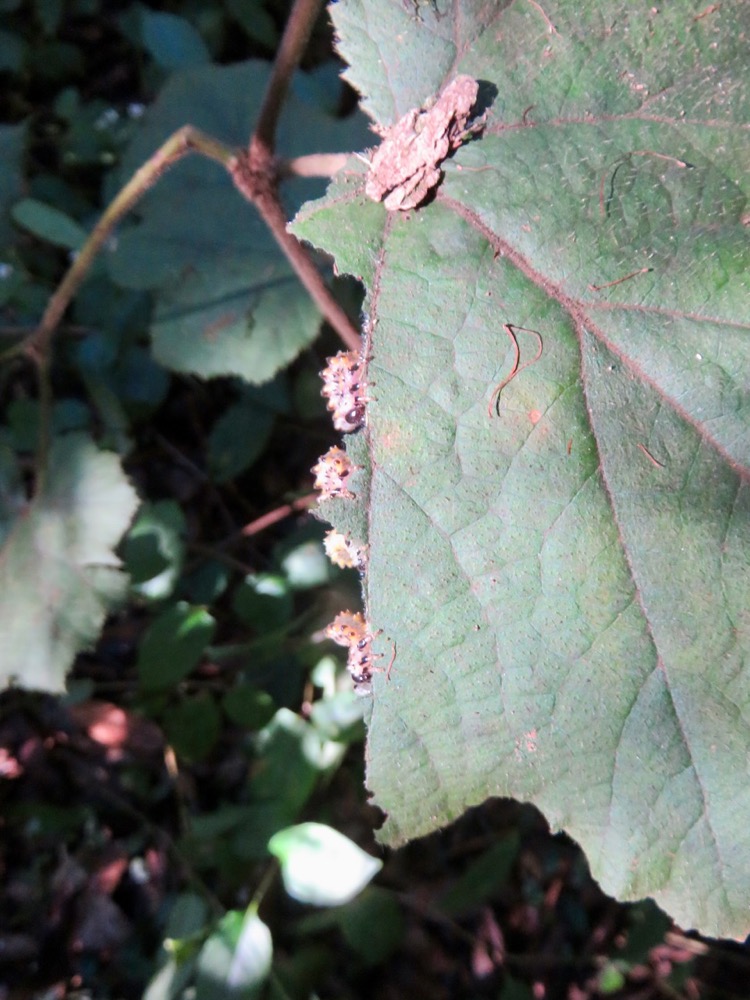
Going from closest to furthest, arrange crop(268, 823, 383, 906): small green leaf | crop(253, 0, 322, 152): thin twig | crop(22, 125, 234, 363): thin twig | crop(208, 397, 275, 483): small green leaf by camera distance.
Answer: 1. crop(253, 0, 322, 152): thin twig
2. crop(22, 125, 234, 363): thin twig
3. crop(268, 823, 383, 906): small green leaf
4. crop(208, 397, 275, 483): small green leaf

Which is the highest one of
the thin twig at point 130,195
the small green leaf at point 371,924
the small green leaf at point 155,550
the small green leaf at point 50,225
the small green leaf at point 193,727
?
the small green leaf at point 50,225

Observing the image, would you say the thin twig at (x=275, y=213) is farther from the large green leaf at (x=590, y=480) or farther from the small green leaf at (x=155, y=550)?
the small green leaf at (x=155, y=550)

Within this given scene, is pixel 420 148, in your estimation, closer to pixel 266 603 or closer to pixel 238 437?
pixel 266 603

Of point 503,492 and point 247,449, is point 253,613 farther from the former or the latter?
point 503,492

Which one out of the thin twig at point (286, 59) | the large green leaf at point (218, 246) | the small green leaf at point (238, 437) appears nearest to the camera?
the thin twig at point (286, 59)

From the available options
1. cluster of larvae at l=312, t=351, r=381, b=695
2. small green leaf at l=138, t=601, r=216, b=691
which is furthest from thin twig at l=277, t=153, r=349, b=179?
small green leaf at l=138, t=601, r=216, b=691

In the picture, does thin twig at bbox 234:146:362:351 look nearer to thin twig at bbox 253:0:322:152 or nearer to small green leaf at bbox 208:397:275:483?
thin twig at bbox 253:0:322:152

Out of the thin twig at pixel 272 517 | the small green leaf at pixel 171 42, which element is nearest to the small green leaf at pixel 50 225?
the small green leaf at pixel 171 42
